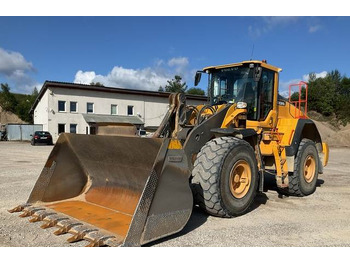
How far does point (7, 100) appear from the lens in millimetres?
63031

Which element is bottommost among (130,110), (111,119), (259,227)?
(259,227)

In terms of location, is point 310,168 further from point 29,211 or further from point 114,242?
point 29,211

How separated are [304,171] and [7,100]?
66.2 meters

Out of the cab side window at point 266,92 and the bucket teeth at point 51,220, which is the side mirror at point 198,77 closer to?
the cab side window at point 266,92

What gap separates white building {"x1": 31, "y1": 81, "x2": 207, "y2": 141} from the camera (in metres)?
31.0

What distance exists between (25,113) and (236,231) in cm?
6135

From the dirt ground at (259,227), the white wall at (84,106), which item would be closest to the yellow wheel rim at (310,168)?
the dirt ground at (259,227)

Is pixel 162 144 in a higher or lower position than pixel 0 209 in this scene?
higher

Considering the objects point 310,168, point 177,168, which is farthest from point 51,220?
point 310,168

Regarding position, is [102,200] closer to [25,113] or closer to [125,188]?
[125,188]

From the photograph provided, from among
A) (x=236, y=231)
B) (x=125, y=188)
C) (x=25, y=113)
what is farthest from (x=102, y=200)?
(x=25, y=113)

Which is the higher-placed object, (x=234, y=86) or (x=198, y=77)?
(x=198, y=77)

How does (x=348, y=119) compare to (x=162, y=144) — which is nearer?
(x=162, y=144)

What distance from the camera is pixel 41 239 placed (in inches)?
165
